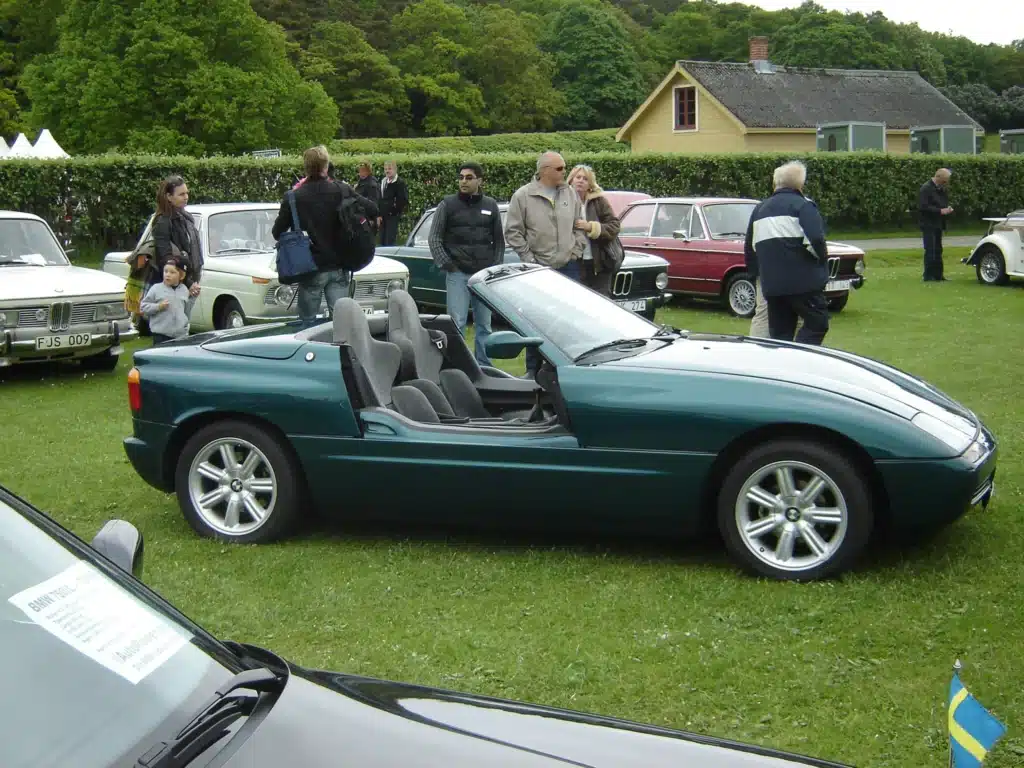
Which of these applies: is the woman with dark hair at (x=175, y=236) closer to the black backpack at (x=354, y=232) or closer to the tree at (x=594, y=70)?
the black backpack at (x=354, y=232)

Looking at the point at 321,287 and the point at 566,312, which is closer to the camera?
the point at 566,312

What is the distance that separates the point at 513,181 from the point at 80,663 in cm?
2669

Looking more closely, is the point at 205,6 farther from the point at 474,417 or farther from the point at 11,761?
the point at 11,761

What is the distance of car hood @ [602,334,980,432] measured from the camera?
5742 mm

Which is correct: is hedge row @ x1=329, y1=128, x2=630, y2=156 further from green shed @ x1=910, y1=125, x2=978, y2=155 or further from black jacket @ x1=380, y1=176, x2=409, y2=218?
black jacket @ x1=380, y1=176, x2=409, y2=218

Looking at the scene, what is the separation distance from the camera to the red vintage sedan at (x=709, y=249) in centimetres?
1709

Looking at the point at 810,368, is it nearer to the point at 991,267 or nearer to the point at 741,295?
the point at 741,295

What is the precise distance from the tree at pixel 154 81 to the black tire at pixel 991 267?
122 ft

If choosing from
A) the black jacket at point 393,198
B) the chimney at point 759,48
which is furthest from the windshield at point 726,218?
the chimney at point 759,48

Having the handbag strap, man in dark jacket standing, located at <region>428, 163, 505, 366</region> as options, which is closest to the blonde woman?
man in dark jacket standing, located at <region>428, 163, 505, 366</region>

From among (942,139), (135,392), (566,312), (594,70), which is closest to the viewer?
(566,312)

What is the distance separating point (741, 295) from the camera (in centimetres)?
1716

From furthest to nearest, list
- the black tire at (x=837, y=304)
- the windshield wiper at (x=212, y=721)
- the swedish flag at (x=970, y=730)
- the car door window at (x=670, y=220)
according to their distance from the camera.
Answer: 1. the car door window at (x=670, y=220)
2. the black tire at (x=837, y=304)
3. the swedish flag at (x=970, y=730)
4. the windshield wiper at (x=212, y=721)

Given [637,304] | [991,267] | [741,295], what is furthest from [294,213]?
[991,267]
